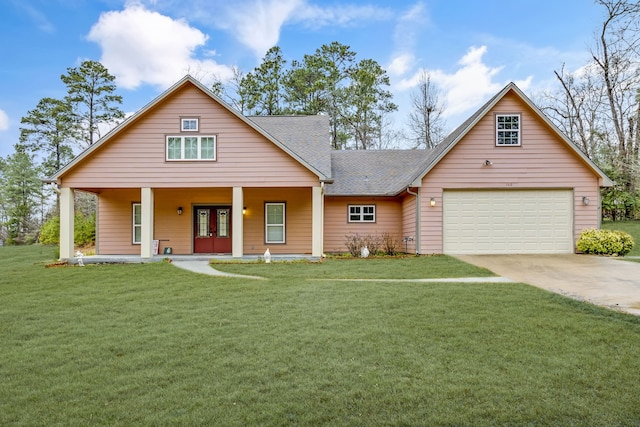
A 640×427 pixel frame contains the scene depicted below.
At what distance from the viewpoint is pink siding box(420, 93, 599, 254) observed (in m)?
13.9

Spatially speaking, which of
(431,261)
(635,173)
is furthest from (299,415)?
(635,173)

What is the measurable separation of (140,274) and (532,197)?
12723mm

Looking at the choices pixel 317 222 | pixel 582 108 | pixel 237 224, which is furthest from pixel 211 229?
pixel 582 108

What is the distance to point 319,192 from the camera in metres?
13.8

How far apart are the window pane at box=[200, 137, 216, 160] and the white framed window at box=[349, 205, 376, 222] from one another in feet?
19.3

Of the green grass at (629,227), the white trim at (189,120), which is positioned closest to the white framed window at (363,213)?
the white trim at (189,120)

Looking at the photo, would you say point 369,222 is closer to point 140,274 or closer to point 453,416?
point 140,274

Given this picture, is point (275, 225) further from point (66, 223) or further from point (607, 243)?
point (607, 243)

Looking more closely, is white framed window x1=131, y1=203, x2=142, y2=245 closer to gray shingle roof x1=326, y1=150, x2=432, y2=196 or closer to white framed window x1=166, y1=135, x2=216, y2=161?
white framed window x1=166, y1=135, x2=216, y2=161

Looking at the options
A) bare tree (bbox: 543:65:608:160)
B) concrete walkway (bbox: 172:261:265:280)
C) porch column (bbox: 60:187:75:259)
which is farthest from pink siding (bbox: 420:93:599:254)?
bare tree (bbox: 543:65:608:160)

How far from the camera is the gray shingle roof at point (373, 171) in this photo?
Answer: 53.6 feet

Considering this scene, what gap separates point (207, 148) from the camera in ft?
45.5

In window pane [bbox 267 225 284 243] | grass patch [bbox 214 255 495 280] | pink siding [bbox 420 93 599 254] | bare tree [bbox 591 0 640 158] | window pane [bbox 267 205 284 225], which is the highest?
bare tree [bbox 591 0 640 158]

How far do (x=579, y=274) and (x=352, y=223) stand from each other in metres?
8.40
